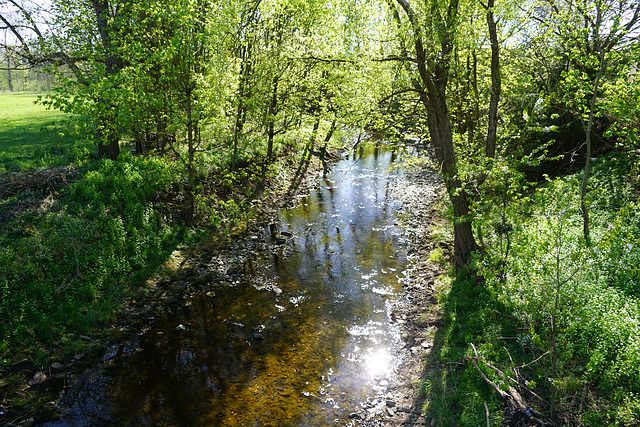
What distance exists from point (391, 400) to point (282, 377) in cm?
254

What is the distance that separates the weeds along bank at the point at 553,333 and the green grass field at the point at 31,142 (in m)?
12.4

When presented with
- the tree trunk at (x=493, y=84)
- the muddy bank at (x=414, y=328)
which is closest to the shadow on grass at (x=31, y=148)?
the muddy bank at (x=414, y=328)

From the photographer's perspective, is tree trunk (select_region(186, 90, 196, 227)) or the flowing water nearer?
the flowing water

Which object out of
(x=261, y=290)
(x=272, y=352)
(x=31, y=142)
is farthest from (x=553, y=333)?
(x=31, y=142)

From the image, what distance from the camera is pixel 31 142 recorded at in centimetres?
1616

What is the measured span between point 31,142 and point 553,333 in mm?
20704

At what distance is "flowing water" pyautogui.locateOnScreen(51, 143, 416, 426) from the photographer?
739 cm

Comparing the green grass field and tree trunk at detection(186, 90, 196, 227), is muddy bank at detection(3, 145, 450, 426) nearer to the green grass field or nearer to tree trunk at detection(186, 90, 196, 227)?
tree trunk at detection(186, 90, 196, 227)

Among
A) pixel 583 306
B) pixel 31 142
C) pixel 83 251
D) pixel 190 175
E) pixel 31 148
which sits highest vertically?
pixel 31 142

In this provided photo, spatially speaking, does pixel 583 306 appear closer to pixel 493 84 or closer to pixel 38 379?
pixel 493 84

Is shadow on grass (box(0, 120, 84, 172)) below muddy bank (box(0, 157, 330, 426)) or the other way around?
the other way around

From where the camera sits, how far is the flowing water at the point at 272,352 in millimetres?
7391

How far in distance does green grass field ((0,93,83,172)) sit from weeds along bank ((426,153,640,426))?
1238 centimetres

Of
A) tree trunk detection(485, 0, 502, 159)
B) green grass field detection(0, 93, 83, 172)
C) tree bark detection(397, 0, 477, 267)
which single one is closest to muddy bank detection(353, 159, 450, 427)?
tree bark detection(397, 0, 477, 267)
